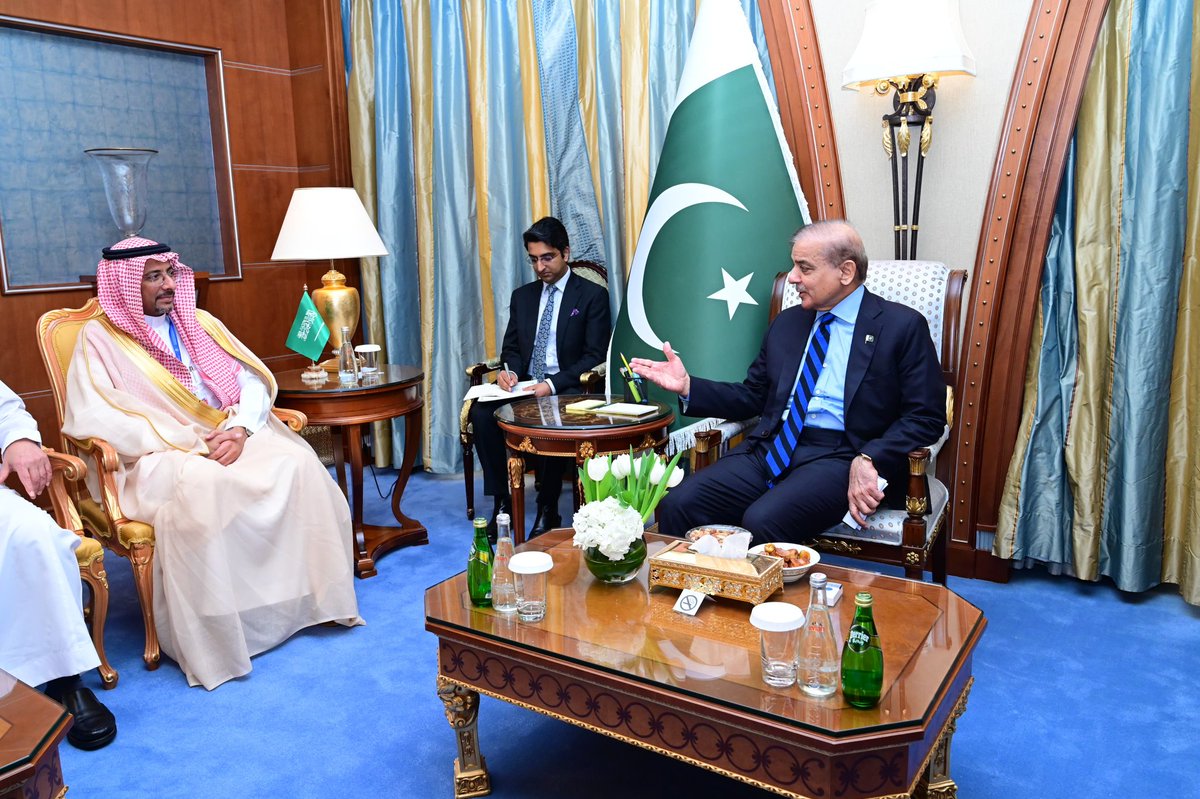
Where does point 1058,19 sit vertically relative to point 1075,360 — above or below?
above

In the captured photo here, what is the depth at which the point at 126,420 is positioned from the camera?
2955 mm

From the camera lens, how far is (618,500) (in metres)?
2.21

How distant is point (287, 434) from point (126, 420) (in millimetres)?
588

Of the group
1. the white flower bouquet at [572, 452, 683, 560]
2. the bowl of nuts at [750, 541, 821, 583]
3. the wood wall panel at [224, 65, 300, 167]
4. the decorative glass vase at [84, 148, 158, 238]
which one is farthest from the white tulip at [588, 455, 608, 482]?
the wood wall panel at [224, 65, 300, 167]

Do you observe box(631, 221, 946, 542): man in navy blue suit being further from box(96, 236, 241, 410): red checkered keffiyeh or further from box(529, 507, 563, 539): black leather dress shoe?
box(96, 236, 241, 410): red checkered keffiyeh

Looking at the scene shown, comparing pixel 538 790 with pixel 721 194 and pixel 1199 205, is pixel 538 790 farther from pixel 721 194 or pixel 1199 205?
pixel 1199 205

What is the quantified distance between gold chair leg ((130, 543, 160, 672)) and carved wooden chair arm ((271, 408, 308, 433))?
720 mm

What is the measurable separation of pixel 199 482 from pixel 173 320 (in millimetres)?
722

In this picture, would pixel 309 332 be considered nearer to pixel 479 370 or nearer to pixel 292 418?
pixel 292 418

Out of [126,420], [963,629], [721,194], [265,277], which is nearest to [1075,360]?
[721,194]

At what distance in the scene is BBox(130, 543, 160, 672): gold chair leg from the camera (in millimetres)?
2840

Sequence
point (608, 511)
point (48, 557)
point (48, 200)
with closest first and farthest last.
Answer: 1. point (608, 511)
2. point (48, 557)
3. point (48, 200)

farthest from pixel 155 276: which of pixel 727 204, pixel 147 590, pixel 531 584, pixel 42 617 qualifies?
pixel 727 204

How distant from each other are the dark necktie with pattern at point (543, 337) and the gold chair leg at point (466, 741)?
2.10 metres
